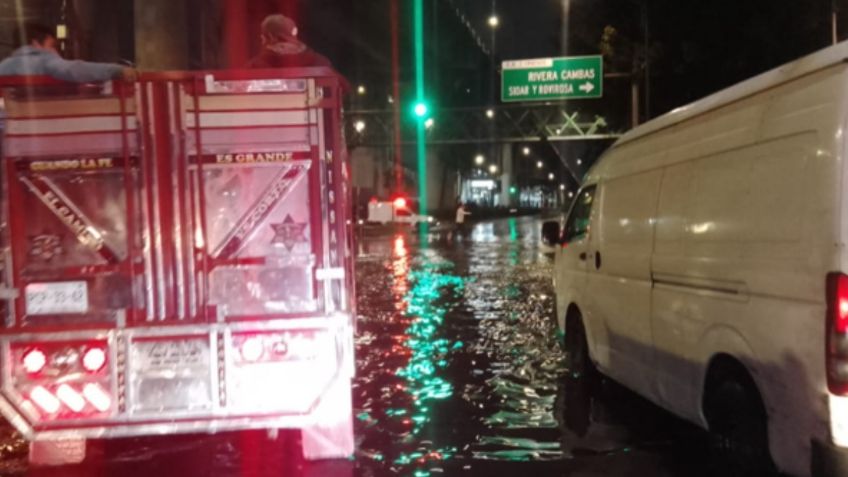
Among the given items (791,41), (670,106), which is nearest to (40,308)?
(791,41)

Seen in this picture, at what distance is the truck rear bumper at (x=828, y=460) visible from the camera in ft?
14.1

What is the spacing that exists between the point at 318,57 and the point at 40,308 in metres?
2.65

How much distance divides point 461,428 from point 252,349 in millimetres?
2453

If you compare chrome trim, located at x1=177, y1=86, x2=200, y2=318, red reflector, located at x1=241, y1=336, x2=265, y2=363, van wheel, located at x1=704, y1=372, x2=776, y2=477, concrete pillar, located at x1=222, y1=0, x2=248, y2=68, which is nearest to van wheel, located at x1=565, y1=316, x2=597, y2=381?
van wheel, located at x1=704, y1=372, x2=776, y2=477

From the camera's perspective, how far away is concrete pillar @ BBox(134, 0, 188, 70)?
1092cm

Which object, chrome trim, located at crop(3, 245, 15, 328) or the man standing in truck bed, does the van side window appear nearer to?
the man standing in truck bed

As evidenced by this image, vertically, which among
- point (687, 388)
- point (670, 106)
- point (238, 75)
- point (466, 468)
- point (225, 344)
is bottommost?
point (466, 468)

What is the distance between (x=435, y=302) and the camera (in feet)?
50.0

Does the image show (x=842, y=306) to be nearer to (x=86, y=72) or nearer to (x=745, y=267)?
(x=745, y=267)

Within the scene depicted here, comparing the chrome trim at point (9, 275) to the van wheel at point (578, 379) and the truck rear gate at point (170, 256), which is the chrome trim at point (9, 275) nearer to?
the truck rear gate at point (170, 256)

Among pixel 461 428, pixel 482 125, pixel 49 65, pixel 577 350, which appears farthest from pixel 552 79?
pixel 49 65

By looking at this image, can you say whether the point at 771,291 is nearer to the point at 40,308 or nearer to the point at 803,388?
the point at 803,388

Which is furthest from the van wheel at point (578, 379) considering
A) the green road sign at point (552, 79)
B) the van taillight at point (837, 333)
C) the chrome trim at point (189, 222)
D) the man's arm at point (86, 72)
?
the green road sign at point (552, 79)

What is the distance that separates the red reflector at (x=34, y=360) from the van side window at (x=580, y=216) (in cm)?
505
